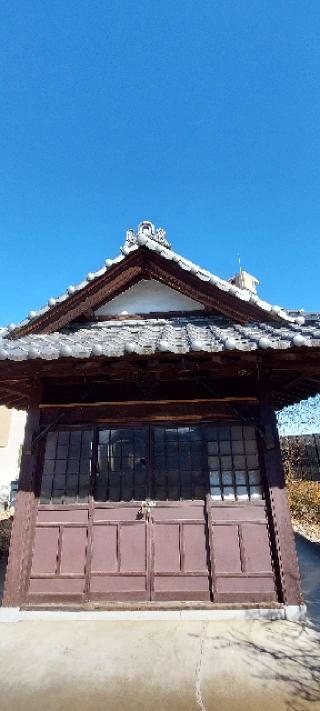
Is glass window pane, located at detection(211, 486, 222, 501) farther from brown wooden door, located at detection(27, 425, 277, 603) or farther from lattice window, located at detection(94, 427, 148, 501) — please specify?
lattice window, located at detection(94, 427, 148, 501)

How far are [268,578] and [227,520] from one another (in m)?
1.03

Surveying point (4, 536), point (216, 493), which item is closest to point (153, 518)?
point (216, 493)

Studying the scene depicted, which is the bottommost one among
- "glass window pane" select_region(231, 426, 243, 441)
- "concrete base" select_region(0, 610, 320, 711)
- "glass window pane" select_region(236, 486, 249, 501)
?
"concrete base" select_region(0, 610, 320, 711)

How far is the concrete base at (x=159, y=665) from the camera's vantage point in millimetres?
3609

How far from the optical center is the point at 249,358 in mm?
5395

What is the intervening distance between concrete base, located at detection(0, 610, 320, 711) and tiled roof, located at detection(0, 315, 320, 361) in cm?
378

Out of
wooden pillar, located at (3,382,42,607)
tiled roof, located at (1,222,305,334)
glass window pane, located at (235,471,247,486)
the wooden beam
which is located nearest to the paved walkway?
glass window pane, located at (235,471,247,486)

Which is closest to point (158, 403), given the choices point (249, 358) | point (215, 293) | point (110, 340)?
point (110, 340)

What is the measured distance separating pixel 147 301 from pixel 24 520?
4910 mm

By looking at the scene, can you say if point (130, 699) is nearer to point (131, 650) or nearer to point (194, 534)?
point (131, 650)

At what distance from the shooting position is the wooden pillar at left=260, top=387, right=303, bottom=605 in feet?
18.1

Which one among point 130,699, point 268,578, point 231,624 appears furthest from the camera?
point 268,578

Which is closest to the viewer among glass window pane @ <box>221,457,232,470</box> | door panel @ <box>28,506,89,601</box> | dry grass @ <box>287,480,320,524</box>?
door panel @ <box>28,506,89,601</box>

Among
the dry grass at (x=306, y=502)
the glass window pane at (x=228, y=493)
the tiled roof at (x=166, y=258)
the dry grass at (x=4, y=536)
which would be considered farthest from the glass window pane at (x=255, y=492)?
the dry grass at (x=306, y=502)
